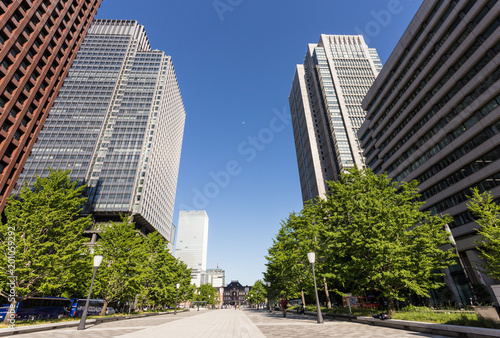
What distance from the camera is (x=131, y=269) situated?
1121 inches

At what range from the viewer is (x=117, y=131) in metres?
84.8

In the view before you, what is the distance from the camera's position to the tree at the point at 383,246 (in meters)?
16.5

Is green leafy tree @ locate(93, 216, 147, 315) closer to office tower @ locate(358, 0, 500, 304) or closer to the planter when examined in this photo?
the planter

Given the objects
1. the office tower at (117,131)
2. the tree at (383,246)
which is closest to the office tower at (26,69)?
the office tower at (117,131)

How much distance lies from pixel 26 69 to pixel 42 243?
1374 inches

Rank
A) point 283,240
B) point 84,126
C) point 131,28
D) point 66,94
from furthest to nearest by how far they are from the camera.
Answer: point 131,28 → point 66,94 → point 84,126 → point 283,240

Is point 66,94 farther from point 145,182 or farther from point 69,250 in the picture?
point 69,250

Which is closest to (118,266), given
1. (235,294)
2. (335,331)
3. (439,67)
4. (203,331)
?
(203,331)

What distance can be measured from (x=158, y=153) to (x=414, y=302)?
85.2 meters

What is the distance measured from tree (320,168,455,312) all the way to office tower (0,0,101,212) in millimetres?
47221

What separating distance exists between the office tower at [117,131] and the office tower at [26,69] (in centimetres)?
3643

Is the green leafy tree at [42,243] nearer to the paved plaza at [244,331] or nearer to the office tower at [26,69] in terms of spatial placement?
the paved plaza at [244,331]

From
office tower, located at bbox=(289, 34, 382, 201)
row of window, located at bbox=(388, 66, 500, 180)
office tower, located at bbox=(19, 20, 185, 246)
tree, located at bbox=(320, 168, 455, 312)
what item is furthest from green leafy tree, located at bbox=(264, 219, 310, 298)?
office tower, located at bbox=(19, 20, 185, 246)

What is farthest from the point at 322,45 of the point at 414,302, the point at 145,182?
the point at 414,302
